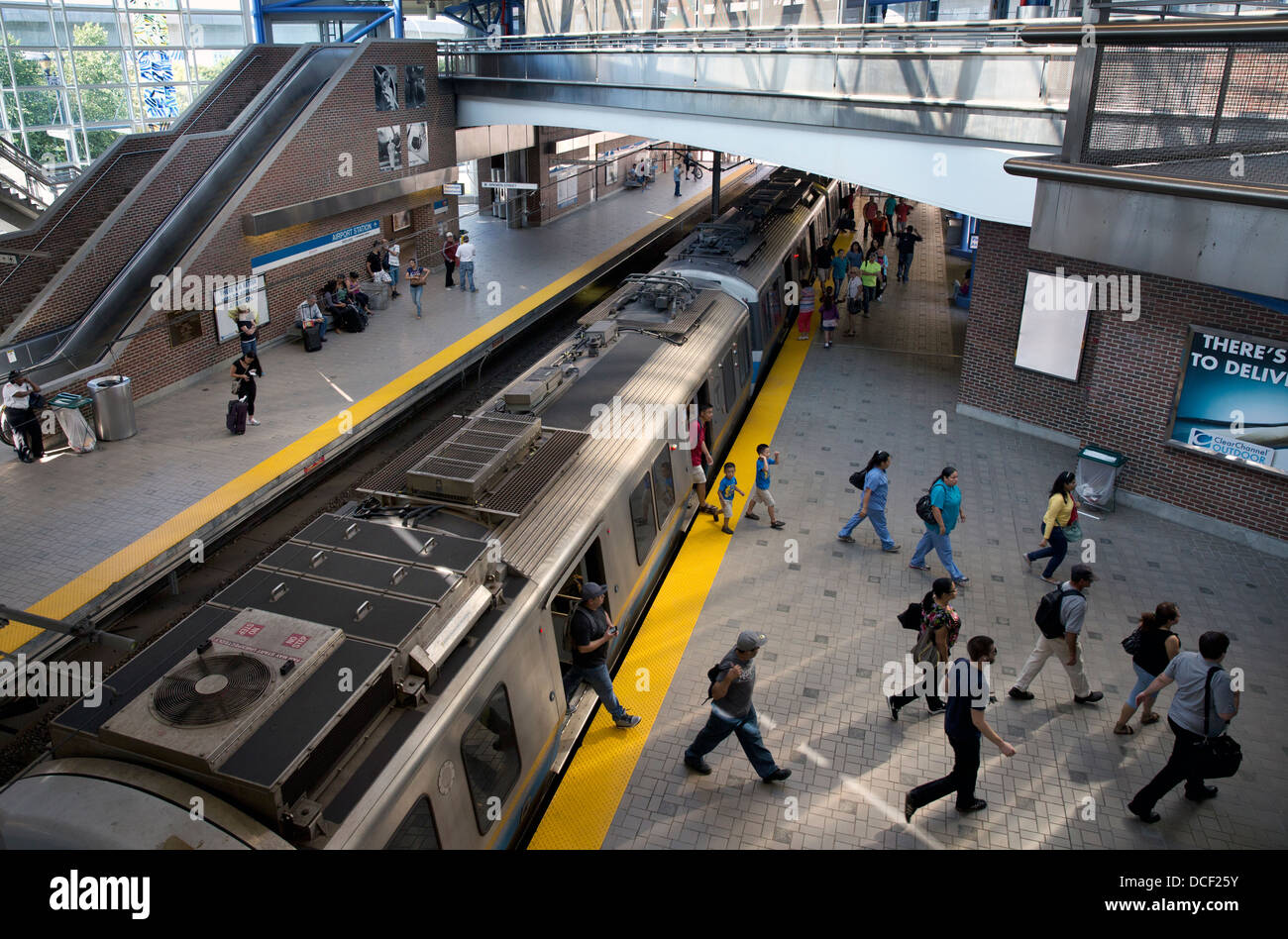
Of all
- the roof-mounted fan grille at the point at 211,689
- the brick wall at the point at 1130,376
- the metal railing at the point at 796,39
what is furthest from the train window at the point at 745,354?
the roof-mounted fan grille at the point at 211,689

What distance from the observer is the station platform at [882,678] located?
7566mm

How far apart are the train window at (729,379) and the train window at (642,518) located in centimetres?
395

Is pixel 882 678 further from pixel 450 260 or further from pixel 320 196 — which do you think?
pixel 450 260

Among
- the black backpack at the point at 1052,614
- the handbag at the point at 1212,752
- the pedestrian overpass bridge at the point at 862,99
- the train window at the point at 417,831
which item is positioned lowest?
the handbag at the point at 1212,752

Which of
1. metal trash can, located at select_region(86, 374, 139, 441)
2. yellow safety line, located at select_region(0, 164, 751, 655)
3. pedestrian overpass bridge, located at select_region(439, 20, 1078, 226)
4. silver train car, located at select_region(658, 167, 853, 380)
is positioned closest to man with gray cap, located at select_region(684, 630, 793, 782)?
pedestrian overpass bridge, located at select_region(439, 20, 1078, 226)

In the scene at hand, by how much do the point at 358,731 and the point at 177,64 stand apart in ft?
103

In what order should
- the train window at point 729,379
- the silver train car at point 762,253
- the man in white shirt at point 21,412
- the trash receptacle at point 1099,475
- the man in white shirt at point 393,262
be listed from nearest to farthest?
1. the trash receptacle at point 1099,475
2. the train window at point 729,379
3. the man in white shirt at point 21,412
4. the silver train car at point 762,253
5. the man in white shirt at point 393,262

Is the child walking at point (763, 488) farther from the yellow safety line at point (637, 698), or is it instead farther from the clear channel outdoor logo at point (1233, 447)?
the clear channel outdoor logo at point (1233, 447)

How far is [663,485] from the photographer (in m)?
10.8

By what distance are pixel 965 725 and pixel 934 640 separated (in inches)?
57.2

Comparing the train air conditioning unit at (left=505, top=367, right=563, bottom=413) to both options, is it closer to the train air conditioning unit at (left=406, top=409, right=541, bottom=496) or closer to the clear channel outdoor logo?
the train air conditioning unit at (left=406, top=409, right=541, bottom=496)

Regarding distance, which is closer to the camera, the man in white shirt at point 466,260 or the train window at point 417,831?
the train window at point 417,831

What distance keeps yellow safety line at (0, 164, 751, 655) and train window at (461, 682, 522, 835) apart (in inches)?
276

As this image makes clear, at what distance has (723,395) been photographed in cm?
1373
